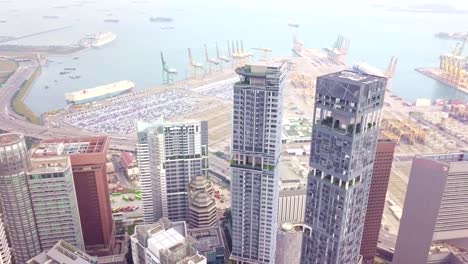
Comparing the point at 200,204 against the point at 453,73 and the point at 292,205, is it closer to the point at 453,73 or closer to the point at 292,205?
the point at 292,205

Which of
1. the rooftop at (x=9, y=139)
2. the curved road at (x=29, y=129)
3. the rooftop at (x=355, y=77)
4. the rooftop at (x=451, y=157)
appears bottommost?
the curved road at (x=29, y=129)

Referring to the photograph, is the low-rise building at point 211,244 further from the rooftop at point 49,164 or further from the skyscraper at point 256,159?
the rooftop at point 49,164

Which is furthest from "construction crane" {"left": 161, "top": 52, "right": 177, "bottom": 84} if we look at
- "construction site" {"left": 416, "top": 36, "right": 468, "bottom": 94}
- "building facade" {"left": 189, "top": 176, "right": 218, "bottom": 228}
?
"construction site" {"left": 416, "top": 36, "right": 468, "bottom": 94}

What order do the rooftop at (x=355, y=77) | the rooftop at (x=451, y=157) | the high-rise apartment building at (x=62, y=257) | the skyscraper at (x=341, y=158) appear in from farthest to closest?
1. the rooftop at (x=451, y=157)
2. the high-rise apartment building at (x=62, y=257)
3. the skyscraper at (x=341, y=158)
4. the rooftop at (x=355, y=77)

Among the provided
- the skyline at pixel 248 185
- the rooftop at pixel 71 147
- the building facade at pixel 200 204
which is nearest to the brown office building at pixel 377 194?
the skyline at pixel 248 185

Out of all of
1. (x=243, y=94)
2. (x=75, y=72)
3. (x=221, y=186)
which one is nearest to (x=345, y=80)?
(x=243, y=94)

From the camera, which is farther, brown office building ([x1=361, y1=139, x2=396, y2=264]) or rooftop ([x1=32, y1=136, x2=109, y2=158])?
rooftop ([x1=32, y1=136, x2=109, y2=158])

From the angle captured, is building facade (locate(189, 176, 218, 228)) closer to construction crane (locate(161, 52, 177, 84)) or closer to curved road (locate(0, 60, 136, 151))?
curved road (locate(0, 60, 136, 151))

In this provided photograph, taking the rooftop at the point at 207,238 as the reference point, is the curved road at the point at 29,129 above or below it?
below
